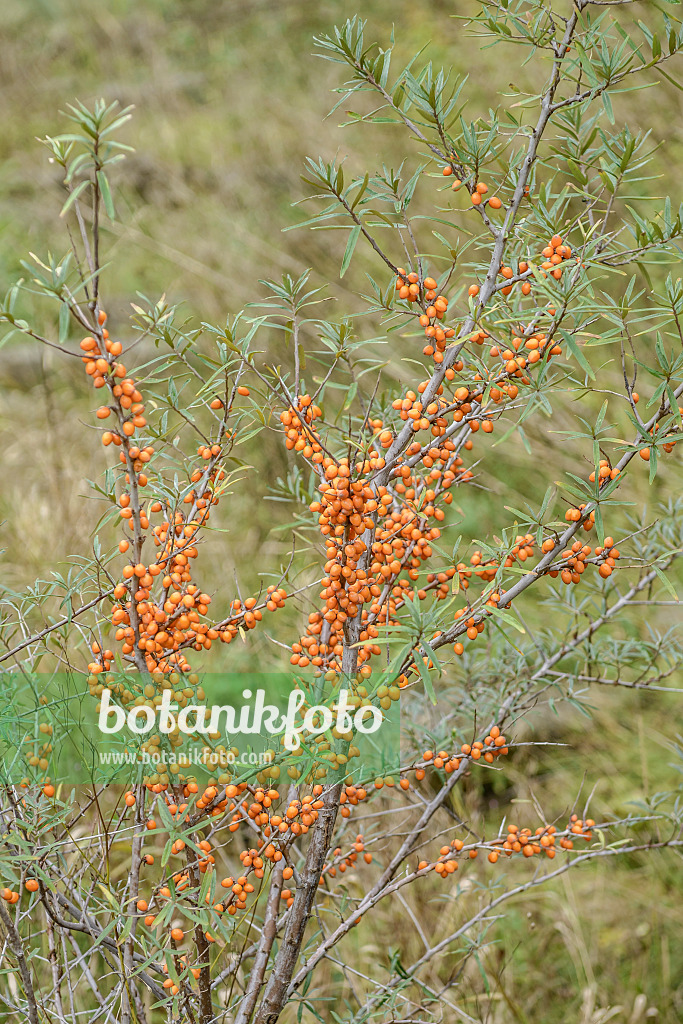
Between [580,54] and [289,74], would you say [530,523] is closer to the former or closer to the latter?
[580,54]

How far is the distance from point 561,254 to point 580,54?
7.3 inches

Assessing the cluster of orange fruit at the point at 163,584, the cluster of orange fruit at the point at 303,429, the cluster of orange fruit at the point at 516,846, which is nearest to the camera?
the cluster of orange fruit at the point at 163,584

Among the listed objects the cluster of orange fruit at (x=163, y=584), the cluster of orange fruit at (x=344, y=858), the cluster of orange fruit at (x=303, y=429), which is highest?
the cluster of orange fruit at (x=303, y=429)

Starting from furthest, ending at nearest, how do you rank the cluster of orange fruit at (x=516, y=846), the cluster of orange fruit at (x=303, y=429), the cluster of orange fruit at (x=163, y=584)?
the cluster of orange fruit at (x=516, y=846), the cluster of orange fruit at (x=303, y=429), the cluster of orange fruit at (x=163, y=584)

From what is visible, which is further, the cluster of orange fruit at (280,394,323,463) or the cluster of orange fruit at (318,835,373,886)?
the cluster of orange fruit at (318,835,373,886)

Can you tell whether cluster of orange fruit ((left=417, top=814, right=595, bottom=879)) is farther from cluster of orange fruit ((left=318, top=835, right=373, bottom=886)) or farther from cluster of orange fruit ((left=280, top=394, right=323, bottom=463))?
cluster of orange fruit ((left=280, top=394, right=323, bottom=463))

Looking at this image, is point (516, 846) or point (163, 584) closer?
point (163, 584)

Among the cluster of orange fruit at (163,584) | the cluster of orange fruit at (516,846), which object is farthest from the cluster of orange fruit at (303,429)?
the cluster of orange fruit at (516,846)

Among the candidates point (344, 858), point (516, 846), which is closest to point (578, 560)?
point (516, 846)

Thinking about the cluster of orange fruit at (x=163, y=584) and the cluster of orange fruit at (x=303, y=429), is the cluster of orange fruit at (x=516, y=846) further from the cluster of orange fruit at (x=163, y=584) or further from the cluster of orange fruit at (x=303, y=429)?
the cluster of orange fruit at (x=303, y=429)

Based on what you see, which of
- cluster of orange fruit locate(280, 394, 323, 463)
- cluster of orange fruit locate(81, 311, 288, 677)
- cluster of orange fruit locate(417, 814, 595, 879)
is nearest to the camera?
cluster of orange fruit locate(81, 311, 288, 677)

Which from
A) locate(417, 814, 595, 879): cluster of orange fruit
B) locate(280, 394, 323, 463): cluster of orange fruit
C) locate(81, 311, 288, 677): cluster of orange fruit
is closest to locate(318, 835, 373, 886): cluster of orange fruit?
locate(417, 814, 595, 879): cluster of orange fruit

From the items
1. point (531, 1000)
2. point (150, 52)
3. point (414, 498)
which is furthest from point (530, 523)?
point (150, 52)

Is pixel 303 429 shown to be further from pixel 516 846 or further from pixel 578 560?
pixel 516 846
